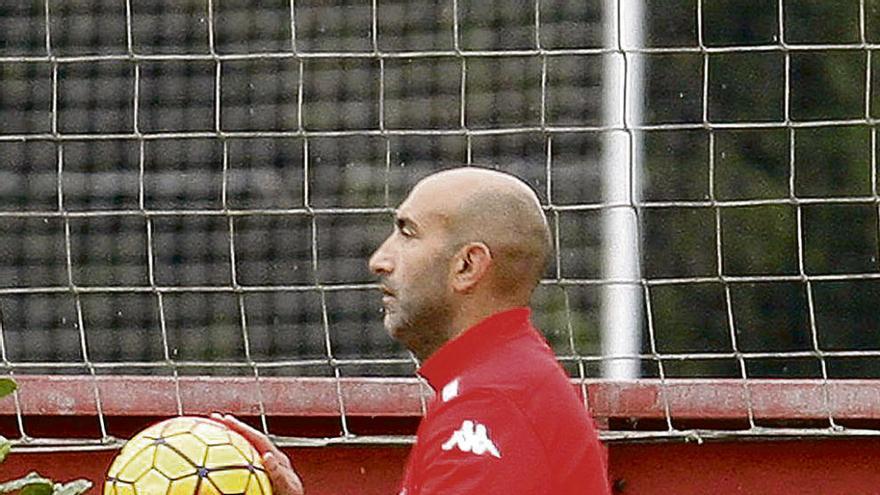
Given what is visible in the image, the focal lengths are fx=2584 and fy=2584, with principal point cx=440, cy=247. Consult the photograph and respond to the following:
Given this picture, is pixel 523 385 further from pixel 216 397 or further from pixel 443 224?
pixel 216 397

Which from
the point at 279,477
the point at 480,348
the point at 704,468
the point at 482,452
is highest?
the point at 480,348

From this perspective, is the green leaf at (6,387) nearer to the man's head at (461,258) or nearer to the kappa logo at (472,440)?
the man's head at (461,258)

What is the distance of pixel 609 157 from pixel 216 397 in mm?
1297

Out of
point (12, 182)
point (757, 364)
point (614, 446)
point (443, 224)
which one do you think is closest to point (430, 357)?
point (443, 224)

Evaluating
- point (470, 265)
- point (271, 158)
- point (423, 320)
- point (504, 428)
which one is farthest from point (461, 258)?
point (271, 158)

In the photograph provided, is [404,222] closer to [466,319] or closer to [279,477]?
[466,319]

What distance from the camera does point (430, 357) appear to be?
4.59 m

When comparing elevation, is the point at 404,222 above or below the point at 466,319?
above

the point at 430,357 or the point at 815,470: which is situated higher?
the point at 430,357

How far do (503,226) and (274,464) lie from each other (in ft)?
2.03

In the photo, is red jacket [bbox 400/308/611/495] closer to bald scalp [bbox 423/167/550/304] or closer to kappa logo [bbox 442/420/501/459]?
kappa logo [bbox 442/420/501/459]

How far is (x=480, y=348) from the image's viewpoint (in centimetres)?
450

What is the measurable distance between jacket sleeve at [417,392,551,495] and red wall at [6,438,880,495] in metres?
1.56

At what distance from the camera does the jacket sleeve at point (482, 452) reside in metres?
4.21
